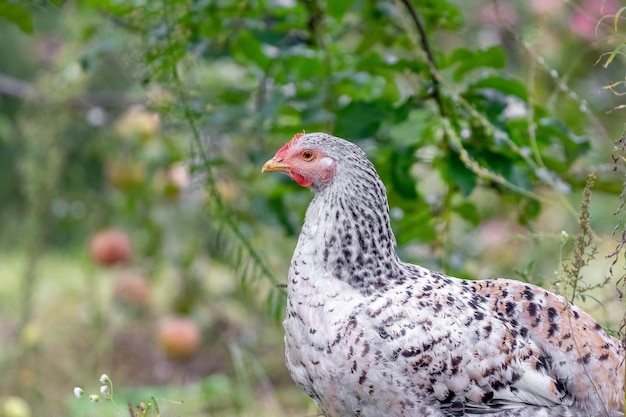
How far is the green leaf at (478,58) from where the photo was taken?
2.83 metres

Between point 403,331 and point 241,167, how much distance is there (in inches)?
99.2

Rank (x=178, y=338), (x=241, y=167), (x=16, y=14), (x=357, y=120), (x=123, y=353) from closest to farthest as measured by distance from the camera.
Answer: (x=16, y=14), (x=357, y=120), (x=241, y=167), (x=178, y=338), (x=123, y=353)

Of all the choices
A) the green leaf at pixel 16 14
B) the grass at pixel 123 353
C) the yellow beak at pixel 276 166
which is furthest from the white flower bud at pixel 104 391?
the grass at pixel 123 353

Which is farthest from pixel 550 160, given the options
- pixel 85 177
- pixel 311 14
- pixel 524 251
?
pixel 85 177

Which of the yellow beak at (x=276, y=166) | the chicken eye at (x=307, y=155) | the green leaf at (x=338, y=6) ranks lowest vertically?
the yellow beak at (x=276, y=166)

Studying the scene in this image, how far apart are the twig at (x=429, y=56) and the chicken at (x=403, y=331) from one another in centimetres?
56

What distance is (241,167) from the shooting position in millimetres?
4480

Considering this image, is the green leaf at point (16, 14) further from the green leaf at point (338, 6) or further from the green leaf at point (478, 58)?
the green leaf at point (478, 58)

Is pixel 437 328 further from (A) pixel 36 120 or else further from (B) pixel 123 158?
(B) pixel 123 158

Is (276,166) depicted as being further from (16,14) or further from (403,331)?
(16,14)

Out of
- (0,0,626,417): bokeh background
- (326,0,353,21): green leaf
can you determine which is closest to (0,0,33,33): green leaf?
(0,0,626,417): bokeh background

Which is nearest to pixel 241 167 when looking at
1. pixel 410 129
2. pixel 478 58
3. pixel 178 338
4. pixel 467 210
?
pixel 178 338

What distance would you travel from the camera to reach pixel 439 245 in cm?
331

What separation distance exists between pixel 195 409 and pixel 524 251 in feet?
7.02
